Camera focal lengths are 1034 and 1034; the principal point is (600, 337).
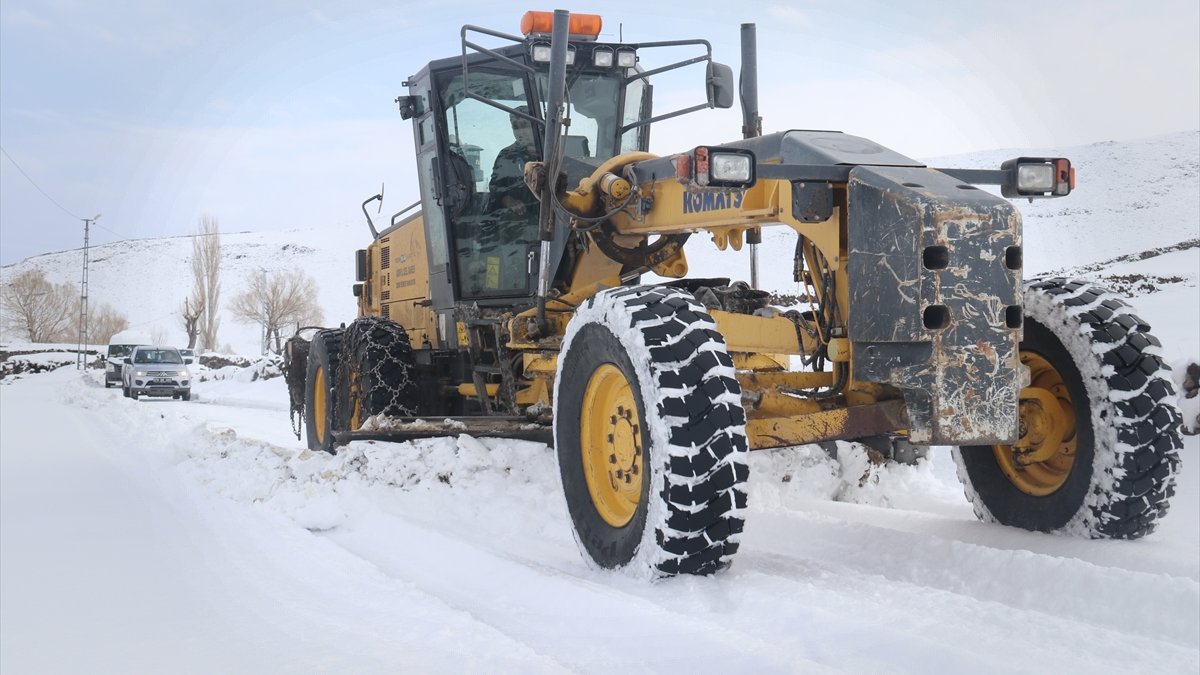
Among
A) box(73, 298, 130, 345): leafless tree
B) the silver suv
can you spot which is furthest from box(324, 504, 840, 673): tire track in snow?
box(73, 298, 130, 345): leafless tree

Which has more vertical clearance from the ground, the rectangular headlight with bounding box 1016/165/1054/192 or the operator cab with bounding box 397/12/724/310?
the operator cab with bounding box 397/12/724/310

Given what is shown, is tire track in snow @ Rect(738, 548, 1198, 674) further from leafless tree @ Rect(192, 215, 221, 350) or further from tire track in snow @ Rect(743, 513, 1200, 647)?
leafless tree @ Rect(192, 215, 221, 350)

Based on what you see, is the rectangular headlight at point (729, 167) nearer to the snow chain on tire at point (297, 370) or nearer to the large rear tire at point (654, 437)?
the large rear tire at point (654, 437)

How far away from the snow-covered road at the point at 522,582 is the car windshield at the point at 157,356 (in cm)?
1955

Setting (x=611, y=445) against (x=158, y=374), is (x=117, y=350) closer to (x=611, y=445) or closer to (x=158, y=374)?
(x=158, y=374)

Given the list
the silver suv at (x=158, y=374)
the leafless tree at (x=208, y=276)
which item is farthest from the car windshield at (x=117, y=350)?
the leafless tree at (x=208, y=276)

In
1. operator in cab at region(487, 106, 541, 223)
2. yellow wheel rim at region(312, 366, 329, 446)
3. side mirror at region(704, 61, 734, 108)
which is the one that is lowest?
yellow wheel rim at region(312, 366, 329, 446)

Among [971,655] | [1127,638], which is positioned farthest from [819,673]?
[1127,638]

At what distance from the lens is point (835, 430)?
4254 millimetres

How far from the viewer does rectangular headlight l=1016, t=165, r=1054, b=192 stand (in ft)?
14.4

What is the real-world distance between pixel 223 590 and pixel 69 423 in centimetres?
1269

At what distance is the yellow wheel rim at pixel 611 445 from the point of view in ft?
13.9

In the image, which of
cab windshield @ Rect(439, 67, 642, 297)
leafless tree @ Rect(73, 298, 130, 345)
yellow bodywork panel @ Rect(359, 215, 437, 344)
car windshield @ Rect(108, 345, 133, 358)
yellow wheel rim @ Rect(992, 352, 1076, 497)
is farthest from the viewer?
leafless tree @ Rect(73, 298, 130, 345)

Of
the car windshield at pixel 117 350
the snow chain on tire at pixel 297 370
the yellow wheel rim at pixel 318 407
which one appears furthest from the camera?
the car windshield at pixel 117 350
